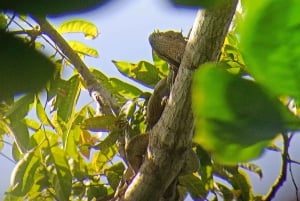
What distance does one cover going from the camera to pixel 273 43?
11 cm

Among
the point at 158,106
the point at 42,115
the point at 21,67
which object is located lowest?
the point at 42,115

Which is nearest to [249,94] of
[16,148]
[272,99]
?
[272,99]

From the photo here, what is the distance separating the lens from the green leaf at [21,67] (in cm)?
12

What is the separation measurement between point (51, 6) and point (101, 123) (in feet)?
2.87

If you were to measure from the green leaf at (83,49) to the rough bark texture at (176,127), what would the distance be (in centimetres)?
29

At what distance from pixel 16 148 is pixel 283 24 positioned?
3.32 ft

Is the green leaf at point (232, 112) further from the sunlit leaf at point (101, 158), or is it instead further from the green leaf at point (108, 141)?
the sunlit leaf at point (101, 158)

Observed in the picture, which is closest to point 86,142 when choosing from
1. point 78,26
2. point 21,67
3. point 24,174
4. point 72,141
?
point 72,141

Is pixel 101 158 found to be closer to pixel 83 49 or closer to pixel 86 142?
pixel 86 142

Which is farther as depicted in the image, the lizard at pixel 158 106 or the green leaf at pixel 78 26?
the lizard at pixel 158 106

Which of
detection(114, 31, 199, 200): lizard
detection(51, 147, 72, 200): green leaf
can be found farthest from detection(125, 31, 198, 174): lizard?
detection(51, 147, 72, 200): green leaf

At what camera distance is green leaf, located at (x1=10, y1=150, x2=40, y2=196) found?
36.5 inches

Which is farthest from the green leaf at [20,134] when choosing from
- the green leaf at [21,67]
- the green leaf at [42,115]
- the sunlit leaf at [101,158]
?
the green leaf at [21,67]

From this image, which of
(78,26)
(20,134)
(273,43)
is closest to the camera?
(273,43)
